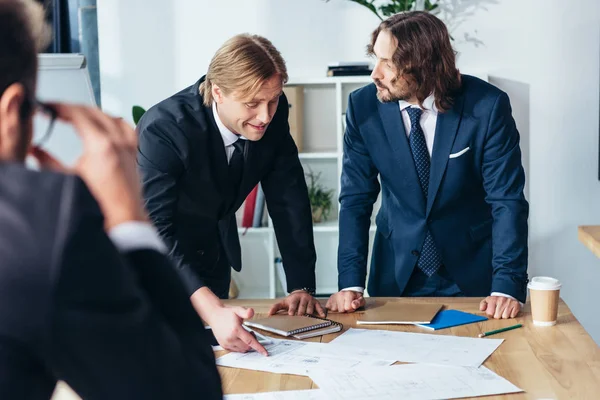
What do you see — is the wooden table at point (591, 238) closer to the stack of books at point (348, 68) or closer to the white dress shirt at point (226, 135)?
the white dress shirt at point (226, 135)

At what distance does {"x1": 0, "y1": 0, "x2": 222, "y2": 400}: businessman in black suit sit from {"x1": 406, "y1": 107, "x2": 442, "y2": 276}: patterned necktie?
1.69m

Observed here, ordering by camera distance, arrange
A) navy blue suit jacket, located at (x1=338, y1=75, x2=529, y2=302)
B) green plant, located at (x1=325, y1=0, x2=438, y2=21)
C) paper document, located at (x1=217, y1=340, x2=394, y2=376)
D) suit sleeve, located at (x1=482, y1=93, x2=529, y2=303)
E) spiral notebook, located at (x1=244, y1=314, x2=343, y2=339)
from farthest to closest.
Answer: green plant, located at (x1=325, y1=0, x2=438, y2=21), navy blue suit jacket, located at (x1=338, y1=75, x2=529, y2=302), suit sleeve, located at (x1=482, y1=93, x2=529, y2=303), spiral notebook, located at (x1=244, y1=314, x2=343, y2=339), paper document, located at (x1=217, y1=340, x2=394, y2=376)

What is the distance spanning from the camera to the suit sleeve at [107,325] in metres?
0.53

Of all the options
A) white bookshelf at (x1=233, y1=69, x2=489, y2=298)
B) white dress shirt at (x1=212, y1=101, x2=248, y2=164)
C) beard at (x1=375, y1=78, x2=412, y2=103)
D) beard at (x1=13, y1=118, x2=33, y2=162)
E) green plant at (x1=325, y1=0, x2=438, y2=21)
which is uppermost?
green plant at (x1=325, y1=0, x2=438, y2=21)

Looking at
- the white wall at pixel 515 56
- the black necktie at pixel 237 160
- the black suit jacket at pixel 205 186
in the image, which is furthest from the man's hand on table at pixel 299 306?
the white wall at pixel 515 56

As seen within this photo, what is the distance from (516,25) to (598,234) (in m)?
1.74

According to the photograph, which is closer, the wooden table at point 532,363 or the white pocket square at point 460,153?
the wooden table at point 532,363

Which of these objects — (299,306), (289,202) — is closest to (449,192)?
(289,202)

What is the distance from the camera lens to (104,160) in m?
0.65

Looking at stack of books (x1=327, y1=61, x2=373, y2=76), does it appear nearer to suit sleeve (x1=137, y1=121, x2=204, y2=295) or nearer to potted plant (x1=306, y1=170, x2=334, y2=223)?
potted plant (x1=306, y1=170, x2=334, y2=223)

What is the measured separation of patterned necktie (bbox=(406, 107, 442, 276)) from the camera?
229 centimetres

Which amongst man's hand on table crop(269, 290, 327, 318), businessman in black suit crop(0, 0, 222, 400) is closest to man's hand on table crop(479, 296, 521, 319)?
man's hand on table crop(269, 290, 327, 318)

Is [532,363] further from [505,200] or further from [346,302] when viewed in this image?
[505,200]

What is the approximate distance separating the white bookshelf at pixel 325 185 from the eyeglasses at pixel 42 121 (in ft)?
11.4
